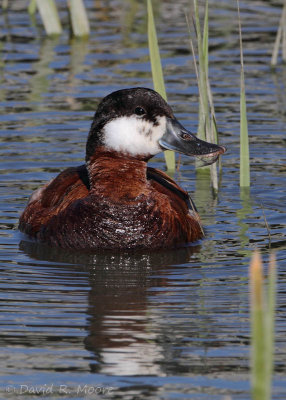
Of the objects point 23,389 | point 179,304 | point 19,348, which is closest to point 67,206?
point 179,304

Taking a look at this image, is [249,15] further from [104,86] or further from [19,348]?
[19,348]

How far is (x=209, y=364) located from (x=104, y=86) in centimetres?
712

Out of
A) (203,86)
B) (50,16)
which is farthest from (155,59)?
(50,16)

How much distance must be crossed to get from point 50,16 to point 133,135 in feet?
22.9

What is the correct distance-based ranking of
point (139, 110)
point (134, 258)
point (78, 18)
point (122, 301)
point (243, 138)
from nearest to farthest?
point (122, 301) → point (139, 110) → point (134, 258) → point (243, 138) → point (78, 18)

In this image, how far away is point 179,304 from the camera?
6.10 metres

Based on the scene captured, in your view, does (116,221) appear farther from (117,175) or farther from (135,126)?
(135,126)

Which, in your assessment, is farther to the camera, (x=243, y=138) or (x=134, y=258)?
(x=243, y=138)

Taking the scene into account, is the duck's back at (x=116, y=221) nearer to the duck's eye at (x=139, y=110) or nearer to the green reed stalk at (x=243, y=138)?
the duck's eye at (x=139, y=110)

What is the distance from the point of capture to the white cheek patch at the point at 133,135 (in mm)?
6938

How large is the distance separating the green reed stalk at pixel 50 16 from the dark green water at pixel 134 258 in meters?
0.20

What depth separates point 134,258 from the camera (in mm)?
7039

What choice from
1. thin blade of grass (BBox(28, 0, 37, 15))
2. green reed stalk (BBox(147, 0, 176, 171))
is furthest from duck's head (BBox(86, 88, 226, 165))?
thin blade of grass (BBox(28, 0, 37, 15))

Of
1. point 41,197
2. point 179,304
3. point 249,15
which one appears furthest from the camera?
point 249,15
